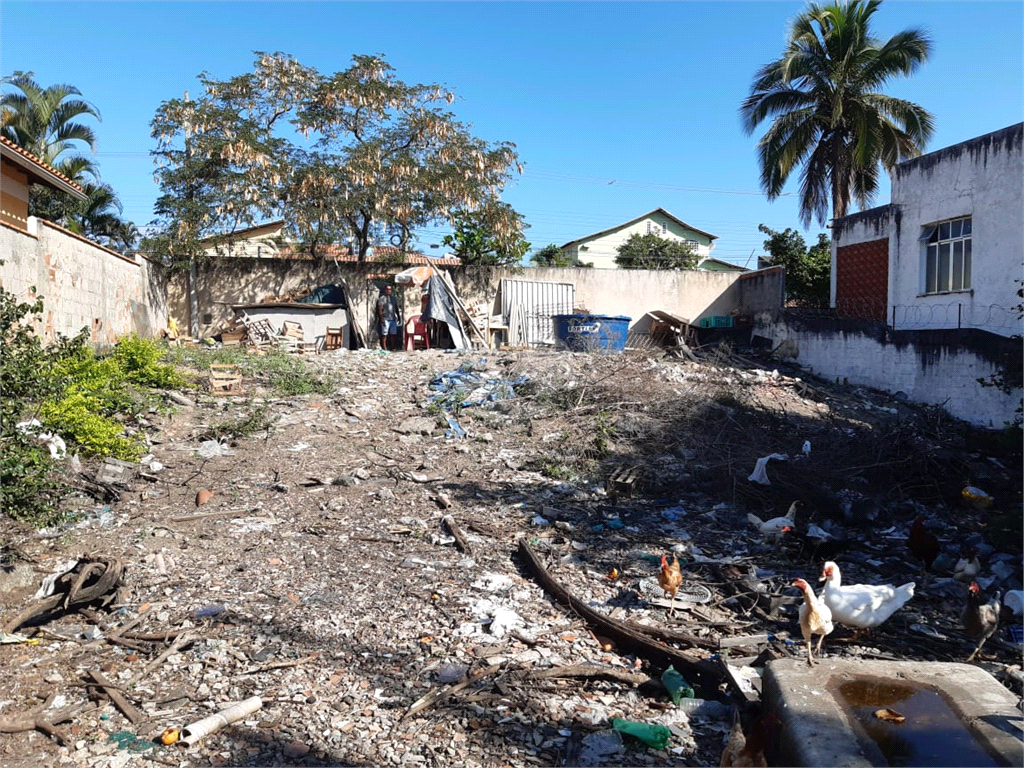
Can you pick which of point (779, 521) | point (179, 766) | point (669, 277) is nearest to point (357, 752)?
point (179, 766)

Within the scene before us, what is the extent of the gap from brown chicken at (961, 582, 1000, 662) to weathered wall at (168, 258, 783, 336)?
13498 mm

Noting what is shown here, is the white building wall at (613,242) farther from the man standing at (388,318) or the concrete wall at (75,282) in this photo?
the concrete wall at (75,282)

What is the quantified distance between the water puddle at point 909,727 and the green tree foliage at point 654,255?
26.3m

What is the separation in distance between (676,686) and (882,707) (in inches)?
35.6

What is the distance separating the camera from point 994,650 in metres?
3.91

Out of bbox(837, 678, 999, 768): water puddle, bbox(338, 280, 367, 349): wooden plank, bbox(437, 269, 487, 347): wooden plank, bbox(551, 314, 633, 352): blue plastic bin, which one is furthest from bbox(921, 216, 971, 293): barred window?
bbox(338, 280, 367, 349): wooden plank

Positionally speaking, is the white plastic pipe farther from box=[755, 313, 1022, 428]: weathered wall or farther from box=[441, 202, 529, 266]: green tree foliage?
box=[441, 202, 529, 266]: green tree foliage

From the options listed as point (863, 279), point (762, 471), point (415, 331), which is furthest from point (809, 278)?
point (762, 471)

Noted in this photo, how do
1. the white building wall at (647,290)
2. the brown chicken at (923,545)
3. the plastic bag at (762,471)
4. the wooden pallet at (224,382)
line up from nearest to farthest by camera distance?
the brown chicken at (923,545) < the plastic bag at (762,471) < the wooden pallet at (224,382) < the white building wall at (647,290)

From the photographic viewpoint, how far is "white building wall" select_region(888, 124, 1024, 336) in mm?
10656

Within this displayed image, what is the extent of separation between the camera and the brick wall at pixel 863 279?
13.6 meters

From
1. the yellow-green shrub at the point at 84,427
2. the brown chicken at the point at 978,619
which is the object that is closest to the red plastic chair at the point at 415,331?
the yellow-green shrub at the point at 84,427

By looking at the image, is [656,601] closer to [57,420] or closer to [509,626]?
[509,626]

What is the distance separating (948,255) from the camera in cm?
1206
